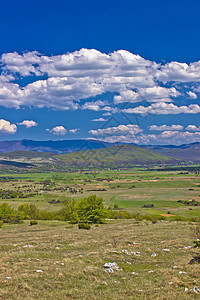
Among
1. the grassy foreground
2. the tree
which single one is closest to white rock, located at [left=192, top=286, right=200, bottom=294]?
the grassy foreground

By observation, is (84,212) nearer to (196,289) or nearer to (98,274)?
(98,274)

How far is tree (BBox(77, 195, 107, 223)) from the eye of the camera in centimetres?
6756

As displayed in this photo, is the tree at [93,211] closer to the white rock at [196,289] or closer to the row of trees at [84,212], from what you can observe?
the row of trees at [84,212]

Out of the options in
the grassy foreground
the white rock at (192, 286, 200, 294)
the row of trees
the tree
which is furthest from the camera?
the row of trees

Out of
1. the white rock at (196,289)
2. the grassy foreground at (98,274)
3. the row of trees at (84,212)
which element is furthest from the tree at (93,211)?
the white rock at (196,289)

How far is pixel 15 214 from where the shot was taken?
80688 mm

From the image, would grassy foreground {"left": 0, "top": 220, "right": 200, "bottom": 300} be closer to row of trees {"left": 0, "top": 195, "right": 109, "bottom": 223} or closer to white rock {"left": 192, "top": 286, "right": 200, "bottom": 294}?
white rock {"left": 192, "top": 286, "right": 200, "bottom": 294}

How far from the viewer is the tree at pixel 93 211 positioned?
6756 centimetres

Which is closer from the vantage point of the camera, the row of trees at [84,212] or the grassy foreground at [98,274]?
the grassy foreground at [98,274]

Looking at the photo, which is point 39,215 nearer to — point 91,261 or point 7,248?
point 7,248

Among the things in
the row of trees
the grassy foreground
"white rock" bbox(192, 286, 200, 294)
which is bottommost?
the row of trees

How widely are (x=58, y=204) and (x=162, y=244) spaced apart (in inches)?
5262

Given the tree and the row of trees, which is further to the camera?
the row of trees

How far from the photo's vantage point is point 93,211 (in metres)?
67.6
